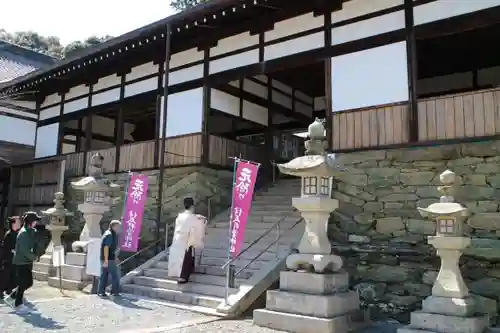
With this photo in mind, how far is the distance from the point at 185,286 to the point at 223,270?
833 mm

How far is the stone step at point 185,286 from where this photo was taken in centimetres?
898

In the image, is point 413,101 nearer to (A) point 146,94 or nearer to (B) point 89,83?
(A) point 146,94

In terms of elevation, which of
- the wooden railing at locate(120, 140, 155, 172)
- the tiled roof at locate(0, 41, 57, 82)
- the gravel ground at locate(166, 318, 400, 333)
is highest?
the tiled roof at locate(0, 41, 57, 82)

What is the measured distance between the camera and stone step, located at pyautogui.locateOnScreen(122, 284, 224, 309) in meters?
8.61

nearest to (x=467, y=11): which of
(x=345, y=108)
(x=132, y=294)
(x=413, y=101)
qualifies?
(x=413, y=101)

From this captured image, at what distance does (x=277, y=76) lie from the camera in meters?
15.8

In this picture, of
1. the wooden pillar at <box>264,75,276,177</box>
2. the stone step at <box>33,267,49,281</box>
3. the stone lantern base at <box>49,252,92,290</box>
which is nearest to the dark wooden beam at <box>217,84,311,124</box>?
the wooden pillar at <box>264,75,276,177</box>

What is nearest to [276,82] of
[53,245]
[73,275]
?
[53,245]

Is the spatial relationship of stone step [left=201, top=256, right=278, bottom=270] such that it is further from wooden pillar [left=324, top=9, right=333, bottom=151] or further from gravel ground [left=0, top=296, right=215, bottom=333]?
wooden pillar [left=324, top=9, right=333, bottom=151]

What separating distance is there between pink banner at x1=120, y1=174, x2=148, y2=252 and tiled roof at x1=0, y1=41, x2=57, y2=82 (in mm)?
14747

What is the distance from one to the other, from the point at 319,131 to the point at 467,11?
14.3 feet

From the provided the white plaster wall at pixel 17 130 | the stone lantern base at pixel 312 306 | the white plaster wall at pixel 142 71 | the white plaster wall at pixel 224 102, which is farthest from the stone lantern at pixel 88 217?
the white plaster wall at pixel 17 130

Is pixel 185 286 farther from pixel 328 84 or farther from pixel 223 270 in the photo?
pixel 328 84

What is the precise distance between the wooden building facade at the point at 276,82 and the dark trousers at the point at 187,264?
4.06 meters
